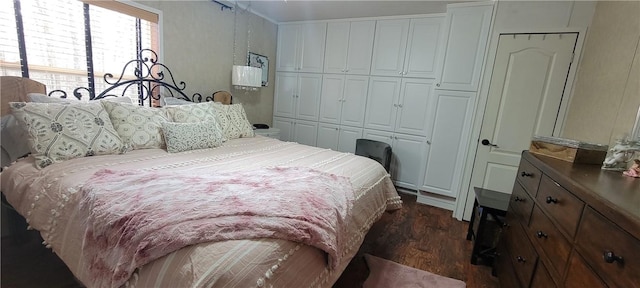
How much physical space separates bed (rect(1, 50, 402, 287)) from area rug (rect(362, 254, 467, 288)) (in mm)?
376

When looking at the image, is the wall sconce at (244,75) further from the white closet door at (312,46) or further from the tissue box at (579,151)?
the tissue box at (579,151)

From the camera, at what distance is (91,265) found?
104 cm

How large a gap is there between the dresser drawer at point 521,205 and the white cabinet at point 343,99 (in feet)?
7.22

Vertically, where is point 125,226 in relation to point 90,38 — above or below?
below

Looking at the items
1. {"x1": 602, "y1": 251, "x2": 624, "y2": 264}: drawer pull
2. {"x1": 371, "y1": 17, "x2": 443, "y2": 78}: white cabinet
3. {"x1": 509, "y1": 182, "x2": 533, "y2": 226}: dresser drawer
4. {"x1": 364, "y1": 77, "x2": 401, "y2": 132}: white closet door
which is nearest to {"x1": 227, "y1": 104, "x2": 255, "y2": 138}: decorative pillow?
{"x1": 364, "y1": 77, "x2": 401, "y2": 132}: white closet door

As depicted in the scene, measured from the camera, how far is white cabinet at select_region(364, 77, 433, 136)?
11.0ft

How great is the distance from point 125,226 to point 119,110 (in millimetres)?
1335

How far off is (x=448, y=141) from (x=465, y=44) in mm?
1069

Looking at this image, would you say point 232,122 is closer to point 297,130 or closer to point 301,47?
point 297,130

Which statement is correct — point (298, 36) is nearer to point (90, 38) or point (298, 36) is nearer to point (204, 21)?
point (204, 21)

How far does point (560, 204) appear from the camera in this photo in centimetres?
112

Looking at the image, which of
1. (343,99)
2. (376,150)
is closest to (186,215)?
(376,150)

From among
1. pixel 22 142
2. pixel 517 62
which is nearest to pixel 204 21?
pixel 22 142

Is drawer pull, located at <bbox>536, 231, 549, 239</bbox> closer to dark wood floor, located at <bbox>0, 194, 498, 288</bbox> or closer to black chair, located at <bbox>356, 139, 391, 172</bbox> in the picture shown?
dark wood floor, located at <bbox>0, 194, 498, 288</bbox>
